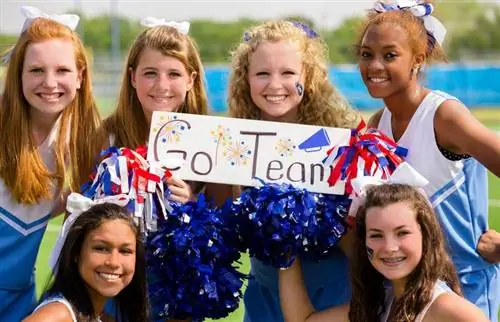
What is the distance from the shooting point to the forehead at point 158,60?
13.8 ft

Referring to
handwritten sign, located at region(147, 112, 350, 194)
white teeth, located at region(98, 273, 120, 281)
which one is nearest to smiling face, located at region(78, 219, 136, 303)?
white teeth, located at region(98, 273, 120, 281)

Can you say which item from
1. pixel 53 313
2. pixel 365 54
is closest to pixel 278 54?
pixel 365 54

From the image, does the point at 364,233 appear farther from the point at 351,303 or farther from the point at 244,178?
the point at 244,178

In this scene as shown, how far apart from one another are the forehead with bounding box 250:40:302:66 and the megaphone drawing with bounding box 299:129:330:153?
15.5 inches

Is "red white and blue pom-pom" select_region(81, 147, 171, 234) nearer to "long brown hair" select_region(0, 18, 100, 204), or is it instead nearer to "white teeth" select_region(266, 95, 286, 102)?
"long brown hair" select_region(0, 18, 100, 204)

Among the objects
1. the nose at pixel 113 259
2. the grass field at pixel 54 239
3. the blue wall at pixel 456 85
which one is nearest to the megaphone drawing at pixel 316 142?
the nose at pixel 113 259

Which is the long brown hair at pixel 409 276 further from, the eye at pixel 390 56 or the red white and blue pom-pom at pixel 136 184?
the red white and blue pom-pom at pixel 136 184

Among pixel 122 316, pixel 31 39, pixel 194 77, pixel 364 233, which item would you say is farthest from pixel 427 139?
pixel 31 39

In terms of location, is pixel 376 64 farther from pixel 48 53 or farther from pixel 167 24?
pixel 48 53

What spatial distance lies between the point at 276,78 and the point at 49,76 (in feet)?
2.99

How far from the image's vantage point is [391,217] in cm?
359

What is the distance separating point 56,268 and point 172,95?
851 millimetres

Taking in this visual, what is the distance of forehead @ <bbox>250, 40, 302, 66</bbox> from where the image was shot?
4141 mm

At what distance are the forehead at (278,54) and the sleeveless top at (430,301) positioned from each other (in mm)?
1012
